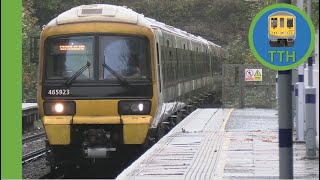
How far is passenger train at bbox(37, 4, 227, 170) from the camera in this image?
13.4 m

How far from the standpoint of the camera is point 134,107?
13531 millimetres

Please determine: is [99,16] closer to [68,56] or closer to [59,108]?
[68,56]

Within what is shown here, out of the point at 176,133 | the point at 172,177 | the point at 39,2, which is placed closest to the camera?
the point at 172,177

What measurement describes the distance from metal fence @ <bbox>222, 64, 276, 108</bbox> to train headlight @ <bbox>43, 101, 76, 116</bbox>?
45.1 ft

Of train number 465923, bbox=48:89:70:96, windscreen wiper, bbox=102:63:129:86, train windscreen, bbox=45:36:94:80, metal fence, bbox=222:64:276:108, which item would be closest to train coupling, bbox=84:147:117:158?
train number 465923, bbox=48:89:70:96

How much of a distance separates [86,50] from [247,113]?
11401 mm

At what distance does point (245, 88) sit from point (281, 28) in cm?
1999

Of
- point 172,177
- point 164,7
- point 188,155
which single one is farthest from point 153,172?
point 164,7

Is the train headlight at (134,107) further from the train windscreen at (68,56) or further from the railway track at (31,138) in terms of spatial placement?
the railway track at (31,138)

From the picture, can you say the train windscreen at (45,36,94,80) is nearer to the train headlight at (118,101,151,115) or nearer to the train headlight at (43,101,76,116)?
the train headlight at (43,101,76,116)

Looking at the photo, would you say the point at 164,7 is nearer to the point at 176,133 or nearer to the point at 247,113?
the point at 247,113

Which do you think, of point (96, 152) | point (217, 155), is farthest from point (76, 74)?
point (217, 155)

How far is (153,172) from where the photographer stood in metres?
10.5

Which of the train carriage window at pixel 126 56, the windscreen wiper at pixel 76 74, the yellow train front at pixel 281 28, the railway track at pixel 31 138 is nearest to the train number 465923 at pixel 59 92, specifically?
the windscreen wiper at pixel 76 74
